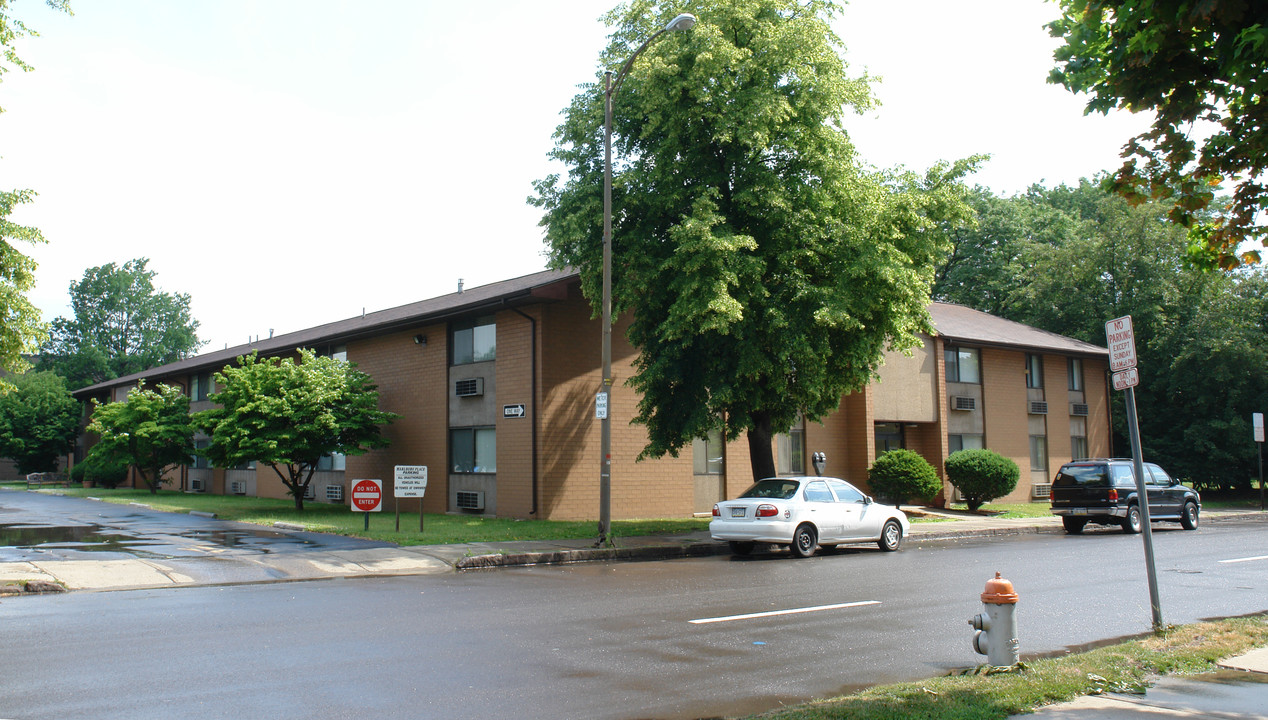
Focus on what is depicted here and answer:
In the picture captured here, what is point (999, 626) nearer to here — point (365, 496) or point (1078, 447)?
point (365, 496)

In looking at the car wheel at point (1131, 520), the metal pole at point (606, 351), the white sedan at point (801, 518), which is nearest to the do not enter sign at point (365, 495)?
the metal pole at point (606, 351)

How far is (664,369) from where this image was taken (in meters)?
19.6

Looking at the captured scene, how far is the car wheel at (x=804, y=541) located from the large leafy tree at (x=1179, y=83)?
10.4 m

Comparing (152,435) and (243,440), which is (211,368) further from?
(243,440)

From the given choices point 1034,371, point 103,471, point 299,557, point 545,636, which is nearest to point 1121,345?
point 545,636

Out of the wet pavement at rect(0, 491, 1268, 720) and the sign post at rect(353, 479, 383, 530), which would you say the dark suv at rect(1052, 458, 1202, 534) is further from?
the sign post at rect(353, 479, 383, 530)

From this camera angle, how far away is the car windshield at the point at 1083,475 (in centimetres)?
Answer: 2172

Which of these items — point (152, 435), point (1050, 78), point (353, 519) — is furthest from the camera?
point (152, 435)

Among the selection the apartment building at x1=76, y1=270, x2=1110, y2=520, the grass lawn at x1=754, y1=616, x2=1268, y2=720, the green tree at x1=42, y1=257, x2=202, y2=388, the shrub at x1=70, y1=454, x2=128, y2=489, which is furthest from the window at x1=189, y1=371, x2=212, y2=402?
the green tree at x1=42, y1=257, x2=202, y2=388

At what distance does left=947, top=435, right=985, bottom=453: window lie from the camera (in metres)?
32.1

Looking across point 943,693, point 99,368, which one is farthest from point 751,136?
point 99,368

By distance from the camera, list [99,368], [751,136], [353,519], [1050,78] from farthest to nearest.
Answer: [99,368]
[353,519]
[751,136]
[1050,78]

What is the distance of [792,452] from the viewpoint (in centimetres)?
2877

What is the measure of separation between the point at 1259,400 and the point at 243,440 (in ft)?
124
